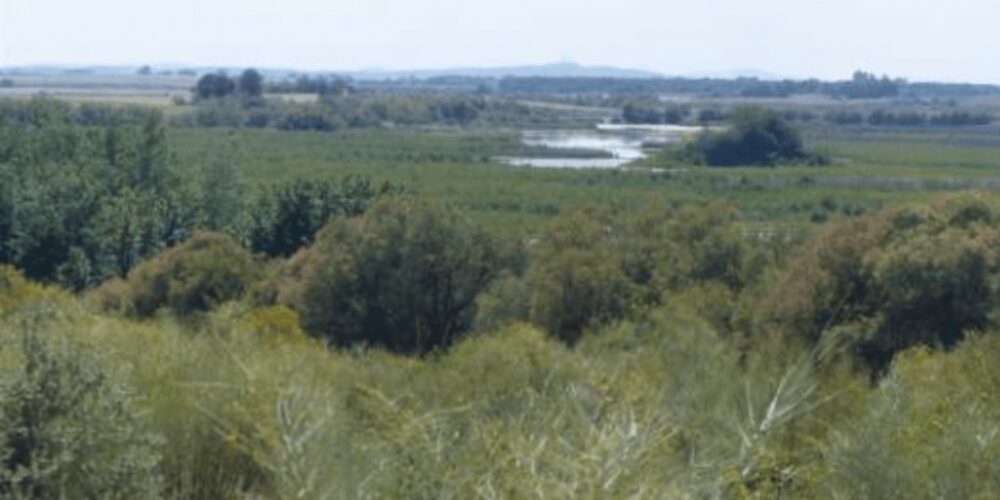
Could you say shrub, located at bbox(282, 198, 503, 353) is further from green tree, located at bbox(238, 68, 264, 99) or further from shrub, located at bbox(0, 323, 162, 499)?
green tree, located at bbox(238, 68, 264, 99)

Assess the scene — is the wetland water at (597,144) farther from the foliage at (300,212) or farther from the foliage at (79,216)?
the foliage at (300,212)

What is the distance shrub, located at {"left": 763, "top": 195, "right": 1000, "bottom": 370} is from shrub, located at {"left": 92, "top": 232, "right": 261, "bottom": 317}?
12.4 meters

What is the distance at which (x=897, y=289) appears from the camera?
2597cm

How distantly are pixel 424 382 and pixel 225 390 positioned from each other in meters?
4.30

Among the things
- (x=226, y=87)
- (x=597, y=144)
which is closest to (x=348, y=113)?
(x=597, y=144)

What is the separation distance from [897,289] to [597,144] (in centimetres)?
8065

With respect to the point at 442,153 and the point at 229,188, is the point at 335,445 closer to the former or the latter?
the point at 229,188

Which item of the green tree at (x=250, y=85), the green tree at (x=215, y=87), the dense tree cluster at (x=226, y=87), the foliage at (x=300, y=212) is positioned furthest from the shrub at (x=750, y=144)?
the green tree at (x=215, y=87)

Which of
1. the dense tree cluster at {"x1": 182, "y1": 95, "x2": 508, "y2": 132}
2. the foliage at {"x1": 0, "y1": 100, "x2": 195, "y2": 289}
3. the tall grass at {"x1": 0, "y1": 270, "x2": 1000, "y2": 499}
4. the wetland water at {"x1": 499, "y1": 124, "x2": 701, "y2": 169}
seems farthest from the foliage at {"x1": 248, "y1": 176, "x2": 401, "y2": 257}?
the dense tree cluster at {"x1": 182, "y1": 95, "x2": 508, "y2": 132}

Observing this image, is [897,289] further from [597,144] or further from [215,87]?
[215,87]

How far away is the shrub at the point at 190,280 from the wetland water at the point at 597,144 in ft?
157

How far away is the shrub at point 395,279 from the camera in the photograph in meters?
32.3

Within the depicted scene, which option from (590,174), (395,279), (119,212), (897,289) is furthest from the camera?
(590,174)

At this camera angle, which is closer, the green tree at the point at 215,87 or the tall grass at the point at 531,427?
the tall grass at the point at 531,427
